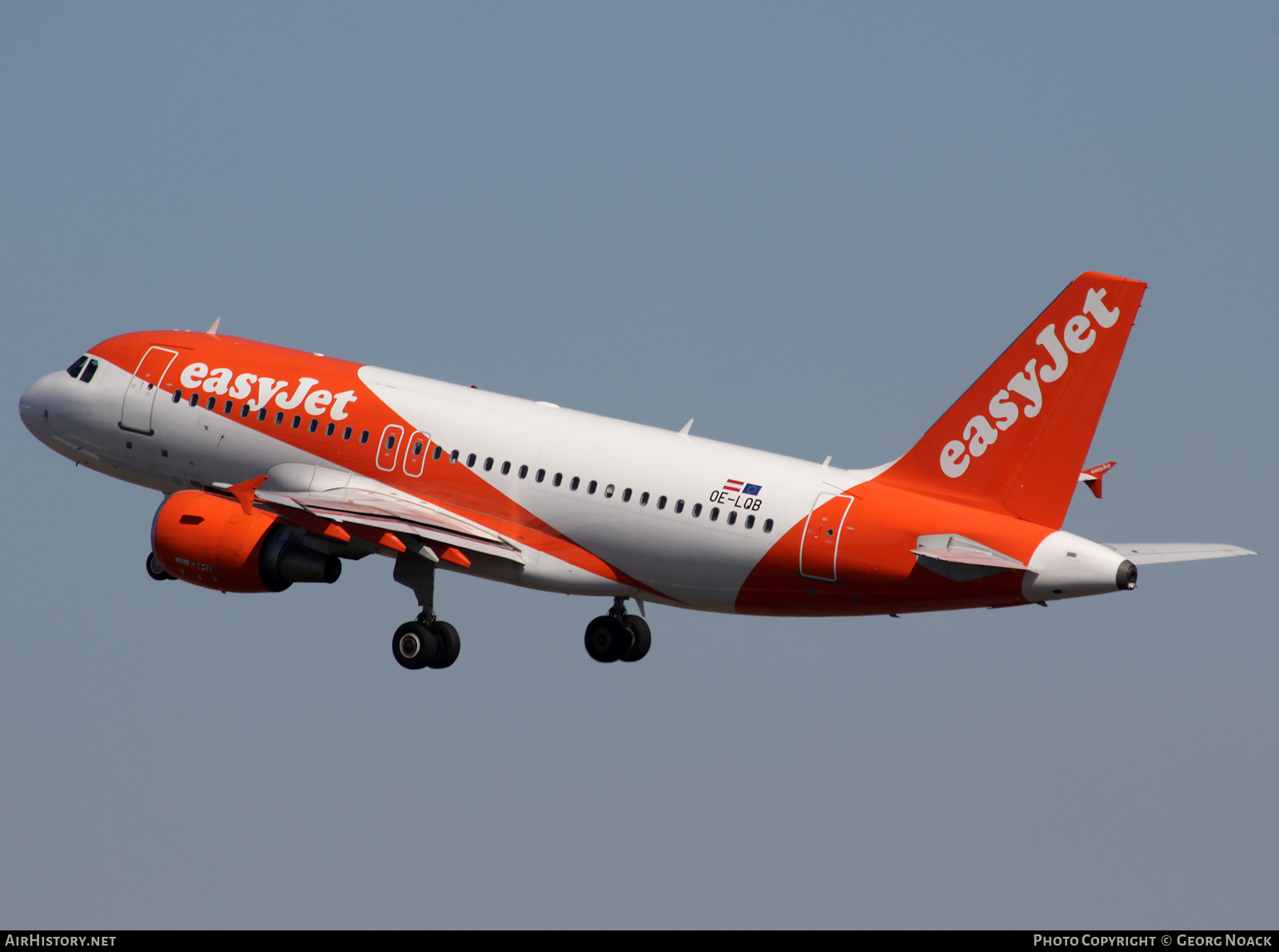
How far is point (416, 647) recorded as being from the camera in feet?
161

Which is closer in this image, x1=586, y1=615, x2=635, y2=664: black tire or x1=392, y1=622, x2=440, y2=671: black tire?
x1=392, y1=622, x2=440, y2=671: black tire

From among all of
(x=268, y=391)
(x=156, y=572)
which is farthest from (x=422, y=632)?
(x=156, y=572)

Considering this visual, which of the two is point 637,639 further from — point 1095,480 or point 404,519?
point 1095,480

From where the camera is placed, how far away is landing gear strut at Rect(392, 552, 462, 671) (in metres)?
48.9

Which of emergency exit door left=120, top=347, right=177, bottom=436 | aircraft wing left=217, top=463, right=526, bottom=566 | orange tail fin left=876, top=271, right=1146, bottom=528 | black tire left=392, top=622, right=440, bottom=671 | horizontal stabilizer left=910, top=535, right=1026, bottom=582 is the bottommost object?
black tire left=392, top=622, right=440, bottom=671

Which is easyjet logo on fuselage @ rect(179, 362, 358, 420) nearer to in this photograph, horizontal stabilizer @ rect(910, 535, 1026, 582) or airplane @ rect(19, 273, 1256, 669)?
airplane @ rect(19, 273, 1256, 669)

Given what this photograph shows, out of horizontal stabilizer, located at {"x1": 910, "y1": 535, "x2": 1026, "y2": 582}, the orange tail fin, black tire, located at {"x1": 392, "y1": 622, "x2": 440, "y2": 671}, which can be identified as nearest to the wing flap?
black tire, located at {"x1": 392, "y1": 622, "x2": 440, "y2": 671}

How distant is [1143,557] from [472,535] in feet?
49.7

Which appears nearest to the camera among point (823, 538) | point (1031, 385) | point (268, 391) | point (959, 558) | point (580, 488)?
point (959, 558)

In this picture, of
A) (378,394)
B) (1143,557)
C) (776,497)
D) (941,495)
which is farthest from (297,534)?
(1143,557)

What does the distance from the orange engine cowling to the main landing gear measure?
6.91 m

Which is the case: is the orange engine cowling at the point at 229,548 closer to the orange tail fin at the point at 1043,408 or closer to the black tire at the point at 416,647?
the black tire at the point at 416,647

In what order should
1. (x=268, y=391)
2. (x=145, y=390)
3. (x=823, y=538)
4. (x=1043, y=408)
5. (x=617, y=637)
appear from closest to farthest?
(x=1043, y=408) → (x=823, y=538) → (x=268, y=391) → (x=617, y=637) → (x=145, y=390)

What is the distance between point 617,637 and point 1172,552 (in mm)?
14034
